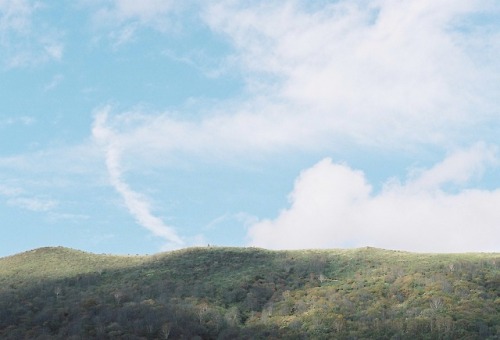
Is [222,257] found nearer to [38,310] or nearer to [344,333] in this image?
[38,310]

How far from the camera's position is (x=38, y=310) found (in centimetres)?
5662

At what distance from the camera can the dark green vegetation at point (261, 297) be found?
45500 mm

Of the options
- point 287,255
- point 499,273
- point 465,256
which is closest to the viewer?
point 499,273

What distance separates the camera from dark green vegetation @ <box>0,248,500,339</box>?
4550 centimetres

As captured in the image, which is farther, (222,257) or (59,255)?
(59,255)

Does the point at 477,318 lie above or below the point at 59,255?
below

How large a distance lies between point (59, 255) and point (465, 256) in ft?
184

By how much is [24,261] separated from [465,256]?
5988 cm

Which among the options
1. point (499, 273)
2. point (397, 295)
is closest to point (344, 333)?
point (397, 295)

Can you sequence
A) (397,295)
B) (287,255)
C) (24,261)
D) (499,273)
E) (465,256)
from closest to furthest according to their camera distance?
(397,295)
(499,273)
(465,256)
(287,255)
(24,261)

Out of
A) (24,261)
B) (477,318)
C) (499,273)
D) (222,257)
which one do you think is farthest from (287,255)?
(24,261)

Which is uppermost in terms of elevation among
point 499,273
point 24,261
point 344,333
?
point 24,261

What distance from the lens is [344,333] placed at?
44156mm

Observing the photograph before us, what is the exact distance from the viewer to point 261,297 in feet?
185
